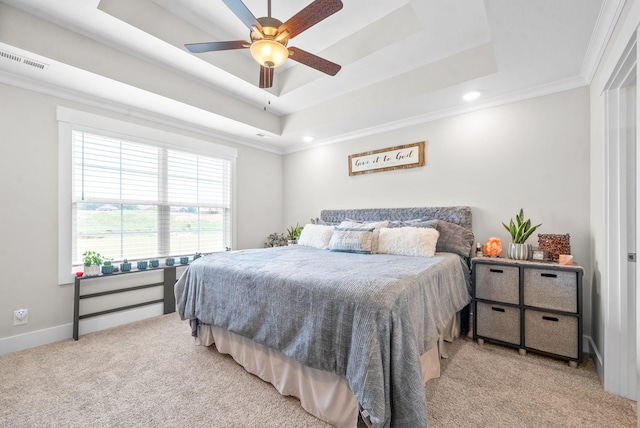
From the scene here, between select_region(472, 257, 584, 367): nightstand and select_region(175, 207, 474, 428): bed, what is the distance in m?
0.21

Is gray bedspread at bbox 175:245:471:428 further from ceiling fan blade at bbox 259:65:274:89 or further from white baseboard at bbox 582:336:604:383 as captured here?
ceiling fan blade at bbox 259:65:274:89

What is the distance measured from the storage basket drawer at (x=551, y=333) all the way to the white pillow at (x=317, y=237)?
6.76 feet

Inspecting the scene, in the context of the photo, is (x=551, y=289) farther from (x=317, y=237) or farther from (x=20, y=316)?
(x=20, y=316)

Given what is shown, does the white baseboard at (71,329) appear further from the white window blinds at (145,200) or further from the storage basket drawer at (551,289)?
the storage basket drawer at (551,289)

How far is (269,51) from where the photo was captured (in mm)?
1798

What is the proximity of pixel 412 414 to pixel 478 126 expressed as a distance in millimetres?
2995

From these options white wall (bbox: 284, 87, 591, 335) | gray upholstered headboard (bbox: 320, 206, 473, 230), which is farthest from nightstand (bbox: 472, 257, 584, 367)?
gray upholstered headboard (bbox: 320, 206, 473, 230)

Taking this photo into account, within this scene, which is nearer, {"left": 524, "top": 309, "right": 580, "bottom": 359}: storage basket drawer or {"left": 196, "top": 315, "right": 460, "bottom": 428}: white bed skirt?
{"left": 196, "top": 315, "right": 460, "bottom": 428}: white bed skirt

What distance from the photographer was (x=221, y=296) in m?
2.15

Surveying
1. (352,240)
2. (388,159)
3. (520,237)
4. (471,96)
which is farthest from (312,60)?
(520,237)

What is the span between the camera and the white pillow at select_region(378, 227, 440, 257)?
2.68m

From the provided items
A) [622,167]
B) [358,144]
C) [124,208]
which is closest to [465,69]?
[622,167]

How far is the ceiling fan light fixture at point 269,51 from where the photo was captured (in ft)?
5.82

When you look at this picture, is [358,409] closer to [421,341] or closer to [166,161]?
[421,341]
